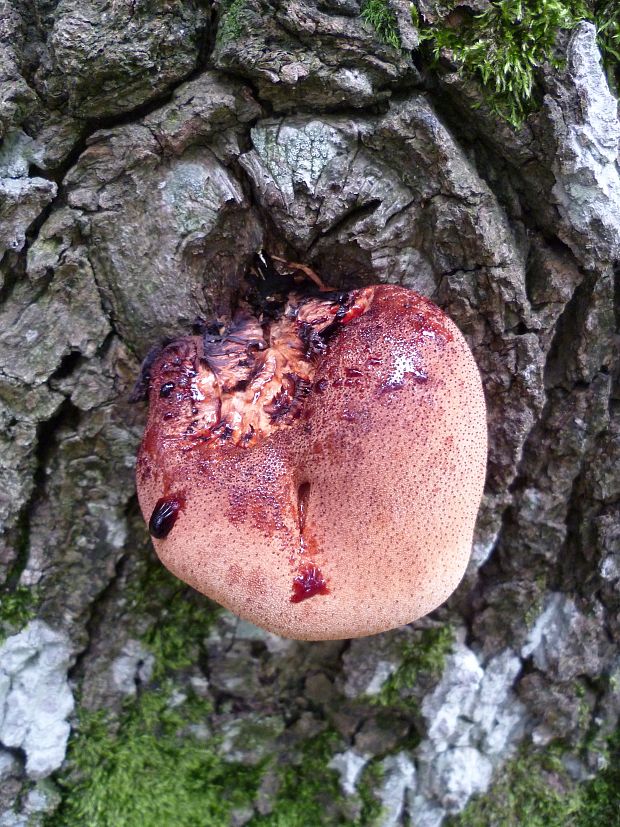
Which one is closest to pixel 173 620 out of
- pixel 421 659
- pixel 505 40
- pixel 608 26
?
pixel 421 659

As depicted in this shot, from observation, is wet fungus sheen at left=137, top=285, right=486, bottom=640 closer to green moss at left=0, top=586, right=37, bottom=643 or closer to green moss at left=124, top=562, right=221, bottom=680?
green moss at left=124, top=562, right=221, bottom=680

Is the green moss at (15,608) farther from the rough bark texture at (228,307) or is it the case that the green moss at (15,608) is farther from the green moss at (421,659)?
the green moss at (421,659)

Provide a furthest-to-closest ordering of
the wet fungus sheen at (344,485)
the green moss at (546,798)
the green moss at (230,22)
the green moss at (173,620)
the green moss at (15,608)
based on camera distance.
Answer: the green moss at (546,798) < the green moss at (173,620) < the green moss at (15,608) < the green moss at (230,22) < the wet fungus sheen at (344,485)

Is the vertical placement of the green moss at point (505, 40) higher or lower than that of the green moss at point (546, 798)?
higher

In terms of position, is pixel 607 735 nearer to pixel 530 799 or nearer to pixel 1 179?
pixel 530 799

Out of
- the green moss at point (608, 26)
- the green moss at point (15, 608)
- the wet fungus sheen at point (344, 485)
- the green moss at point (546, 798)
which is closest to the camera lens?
the wet fungus sheen at point (344, 485)

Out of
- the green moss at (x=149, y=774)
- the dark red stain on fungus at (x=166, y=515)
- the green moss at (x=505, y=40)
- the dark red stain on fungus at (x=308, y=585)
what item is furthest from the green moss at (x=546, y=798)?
the green moss at (x=505, y=40)

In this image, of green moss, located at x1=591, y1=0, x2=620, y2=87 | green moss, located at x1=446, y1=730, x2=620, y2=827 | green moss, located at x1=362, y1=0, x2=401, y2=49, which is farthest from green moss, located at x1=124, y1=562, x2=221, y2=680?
green moss, located at x1=591, y1=0, x2=620, y2=87
